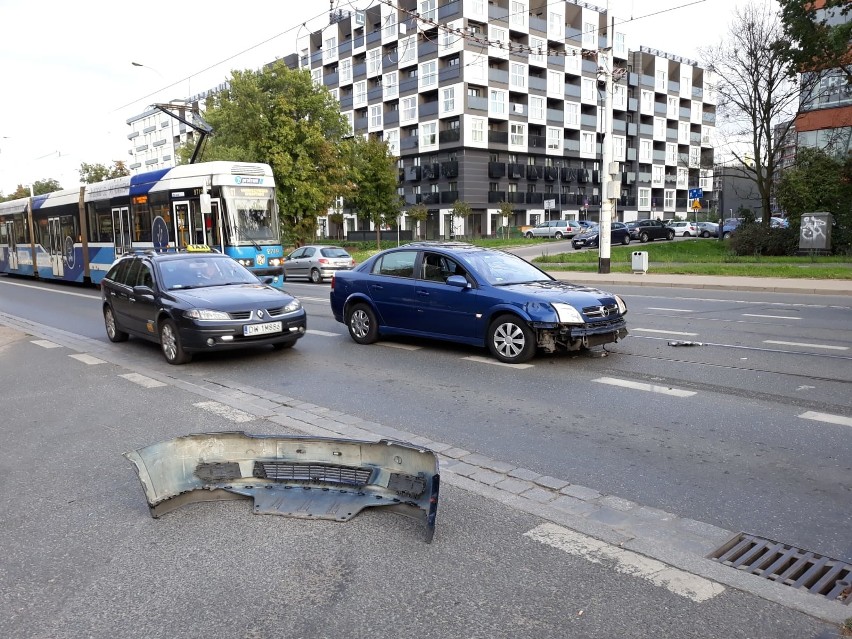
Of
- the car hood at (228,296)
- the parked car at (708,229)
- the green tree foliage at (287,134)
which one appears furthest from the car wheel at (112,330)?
the parked car at (708,229)

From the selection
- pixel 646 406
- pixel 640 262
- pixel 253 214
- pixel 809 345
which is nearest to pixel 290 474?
pixel 646 406

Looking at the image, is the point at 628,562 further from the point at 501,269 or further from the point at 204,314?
the point at 204,314

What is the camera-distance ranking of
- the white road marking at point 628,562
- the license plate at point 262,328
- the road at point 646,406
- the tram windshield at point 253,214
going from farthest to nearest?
the tram windshield at point 253,214, the license plate at point 262,328, the road at point 646,406, the white road marking at point 628,562

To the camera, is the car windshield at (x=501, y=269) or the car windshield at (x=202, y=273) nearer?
Answer: the car windshield at (x=501, y=269)

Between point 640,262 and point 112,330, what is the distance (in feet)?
60.3

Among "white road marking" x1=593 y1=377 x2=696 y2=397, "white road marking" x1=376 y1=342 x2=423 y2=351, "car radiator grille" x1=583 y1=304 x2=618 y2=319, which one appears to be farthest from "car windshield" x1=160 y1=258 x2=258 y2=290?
"white road marking" x1=593 y1=377 x2=696 y2=397

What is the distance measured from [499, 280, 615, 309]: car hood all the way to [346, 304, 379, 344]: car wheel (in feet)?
7.85

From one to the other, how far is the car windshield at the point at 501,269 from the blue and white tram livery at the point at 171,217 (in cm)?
978

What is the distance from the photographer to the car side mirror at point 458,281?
9250 millimetres

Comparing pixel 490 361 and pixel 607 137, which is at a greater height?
pixel 607 137

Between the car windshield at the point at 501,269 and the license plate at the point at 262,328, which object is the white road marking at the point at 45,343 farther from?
the car windshield at the point at 501,269

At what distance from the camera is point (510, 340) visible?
28.9ft

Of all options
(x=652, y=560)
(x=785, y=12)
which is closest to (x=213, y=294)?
(x=652, y=560)

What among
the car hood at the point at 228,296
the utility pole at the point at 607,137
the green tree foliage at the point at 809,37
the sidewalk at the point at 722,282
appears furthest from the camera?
the green tree foliage at the point at 809,37
